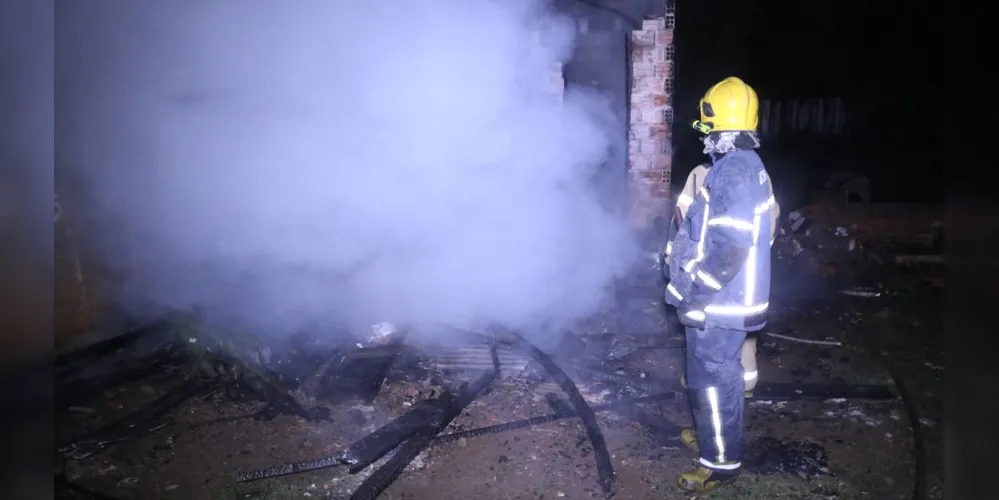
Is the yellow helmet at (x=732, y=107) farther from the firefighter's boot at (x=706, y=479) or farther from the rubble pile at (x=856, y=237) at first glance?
the rubble pile at (x=856, y=237)

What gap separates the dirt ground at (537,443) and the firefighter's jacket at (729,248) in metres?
1.10

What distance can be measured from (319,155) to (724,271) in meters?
4.18

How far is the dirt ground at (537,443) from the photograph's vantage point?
11.0 ft

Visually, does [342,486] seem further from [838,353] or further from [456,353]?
[838,353]

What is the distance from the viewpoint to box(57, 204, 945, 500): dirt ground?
3.35 metres

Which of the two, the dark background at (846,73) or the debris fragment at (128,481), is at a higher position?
the dark background at (846,73)

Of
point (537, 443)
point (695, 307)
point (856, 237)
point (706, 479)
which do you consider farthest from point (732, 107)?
point (856, 237)

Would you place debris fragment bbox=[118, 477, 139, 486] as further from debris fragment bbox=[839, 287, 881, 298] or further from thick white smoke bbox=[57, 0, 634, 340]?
debris fragment bbox=[839, 287, 881, 298]

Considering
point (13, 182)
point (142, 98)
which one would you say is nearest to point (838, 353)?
point (13, 182)

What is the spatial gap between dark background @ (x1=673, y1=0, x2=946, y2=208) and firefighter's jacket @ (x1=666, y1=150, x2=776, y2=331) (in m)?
8.09

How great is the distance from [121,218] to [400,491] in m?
4.41

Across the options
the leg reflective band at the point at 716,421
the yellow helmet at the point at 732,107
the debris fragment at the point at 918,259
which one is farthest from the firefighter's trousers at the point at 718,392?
the debris fragment at the point at 918,259

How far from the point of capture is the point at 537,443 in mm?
3807

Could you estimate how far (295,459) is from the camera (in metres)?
3.66
